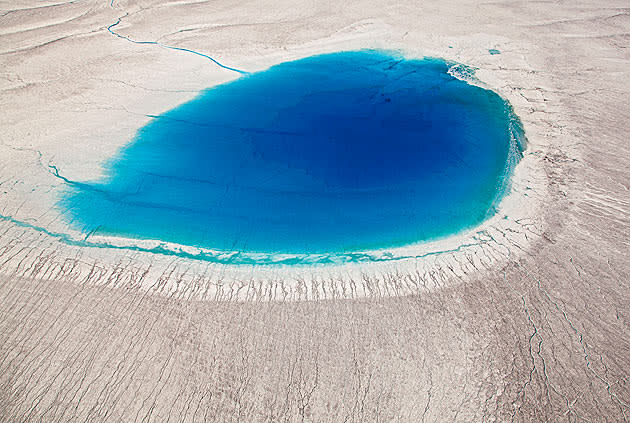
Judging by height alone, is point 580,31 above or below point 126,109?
above

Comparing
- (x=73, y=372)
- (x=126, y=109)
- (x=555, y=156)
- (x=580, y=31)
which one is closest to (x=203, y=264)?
(x=73, y=372)

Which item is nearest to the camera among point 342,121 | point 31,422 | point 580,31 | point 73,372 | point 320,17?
point 31,422

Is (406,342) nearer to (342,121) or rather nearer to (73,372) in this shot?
(73,372)

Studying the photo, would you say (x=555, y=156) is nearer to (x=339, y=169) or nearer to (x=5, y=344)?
(x=339, y=169)

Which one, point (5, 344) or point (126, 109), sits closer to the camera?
point (5, 344)

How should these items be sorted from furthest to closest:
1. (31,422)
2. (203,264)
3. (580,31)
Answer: (580,31) → (203,264) → (31,422)

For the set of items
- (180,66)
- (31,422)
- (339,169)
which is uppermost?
(180,66)

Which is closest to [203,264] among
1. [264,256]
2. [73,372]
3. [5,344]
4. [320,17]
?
[264,256]
